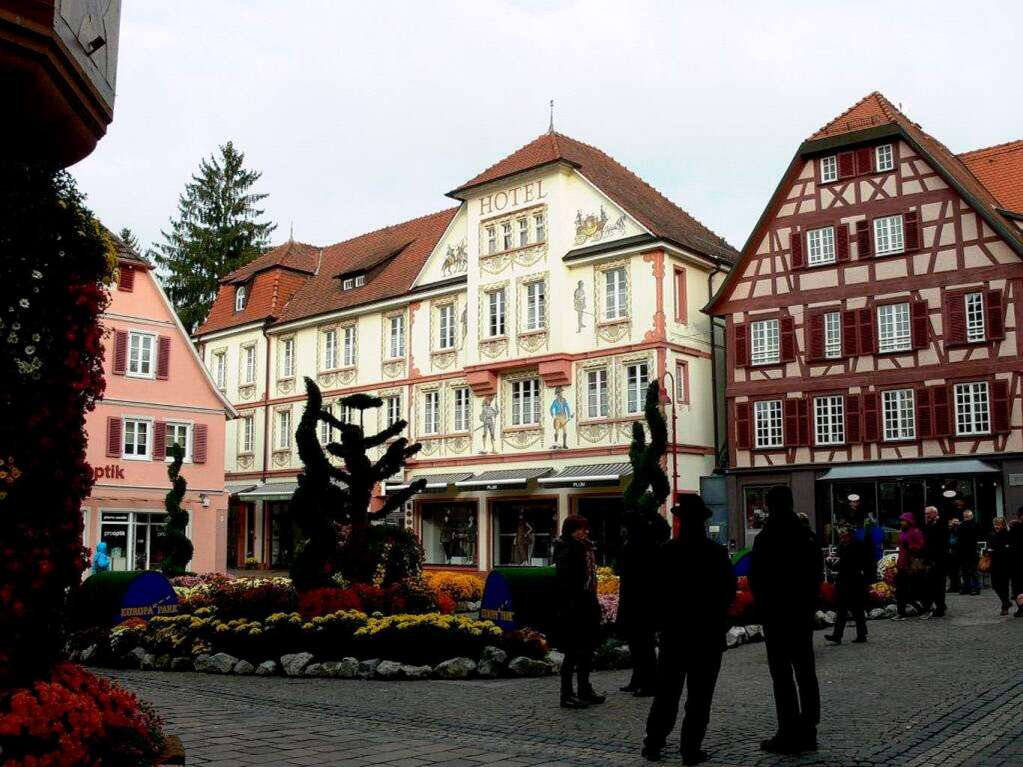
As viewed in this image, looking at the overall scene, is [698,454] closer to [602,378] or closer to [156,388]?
[602,378]

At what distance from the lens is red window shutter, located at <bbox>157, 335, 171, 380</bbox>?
39.2 metres

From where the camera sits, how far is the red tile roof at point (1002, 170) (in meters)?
34.0

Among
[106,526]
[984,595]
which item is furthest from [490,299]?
[984,595]

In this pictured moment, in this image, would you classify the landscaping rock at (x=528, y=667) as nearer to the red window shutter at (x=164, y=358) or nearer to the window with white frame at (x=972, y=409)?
the window with white frame at (x=972, y=409)

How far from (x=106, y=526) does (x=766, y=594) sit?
32.6 meters

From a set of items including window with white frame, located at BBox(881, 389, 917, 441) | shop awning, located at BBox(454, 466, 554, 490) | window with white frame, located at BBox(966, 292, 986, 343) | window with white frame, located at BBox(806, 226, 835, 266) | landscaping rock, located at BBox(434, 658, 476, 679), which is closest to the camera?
landscaping rock, located at BBox(434, 658, 476, 679)

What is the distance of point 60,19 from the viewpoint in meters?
5.98

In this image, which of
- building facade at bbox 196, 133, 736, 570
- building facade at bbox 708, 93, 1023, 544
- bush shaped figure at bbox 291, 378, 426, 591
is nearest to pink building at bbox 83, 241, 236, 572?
building facade at bbox 196, 133, 736, 570

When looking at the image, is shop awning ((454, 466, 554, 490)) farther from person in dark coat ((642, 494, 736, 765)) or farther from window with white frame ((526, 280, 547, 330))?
person in dark coat ((642, 494, 736, 765))

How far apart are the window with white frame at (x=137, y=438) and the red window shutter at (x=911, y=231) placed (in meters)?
24.8

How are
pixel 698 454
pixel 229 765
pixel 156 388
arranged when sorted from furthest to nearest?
1. pixel 156 388
2. pixel 698 454
3. pixel 229 765

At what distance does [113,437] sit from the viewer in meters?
37.6

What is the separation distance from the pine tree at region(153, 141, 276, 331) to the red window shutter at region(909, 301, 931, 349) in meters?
40.8

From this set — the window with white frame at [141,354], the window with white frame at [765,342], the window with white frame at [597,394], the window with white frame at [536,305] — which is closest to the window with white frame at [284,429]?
the window with white frame at [141,354]
